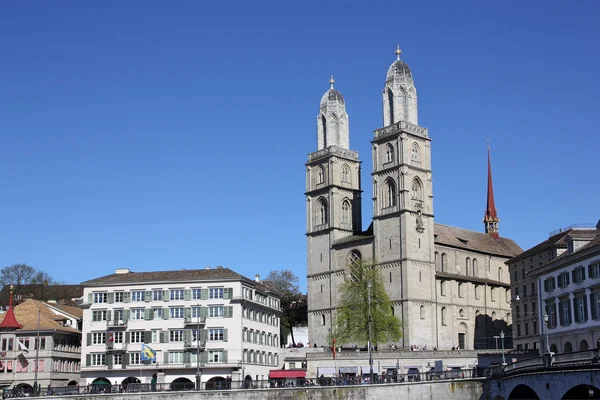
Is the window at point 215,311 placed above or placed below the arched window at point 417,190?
below

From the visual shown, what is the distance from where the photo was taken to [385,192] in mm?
125562

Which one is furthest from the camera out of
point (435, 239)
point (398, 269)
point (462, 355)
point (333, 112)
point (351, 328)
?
point (333, 112)

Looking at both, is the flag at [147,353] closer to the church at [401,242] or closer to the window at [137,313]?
the window at [137,313]

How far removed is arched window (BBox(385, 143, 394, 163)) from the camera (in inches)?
4953

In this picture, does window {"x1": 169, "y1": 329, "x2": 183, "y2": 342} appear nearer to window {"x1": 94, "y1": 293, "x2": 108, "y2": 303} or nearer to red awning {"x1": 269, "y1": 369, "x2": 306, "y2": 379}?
window {"x1": 94, "y1": 293, "x2": 108, "y2": 303}

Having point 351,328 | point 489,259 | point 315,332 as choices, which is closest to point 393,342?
point 351,328

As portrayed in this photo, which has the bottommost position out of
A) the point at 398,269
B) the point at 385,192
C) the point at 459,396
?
the point at 459,396

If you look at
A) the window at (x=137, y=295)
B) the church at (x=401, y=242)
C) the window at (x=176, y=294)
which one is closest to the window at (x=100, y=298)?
the window at (x=137, y=295)

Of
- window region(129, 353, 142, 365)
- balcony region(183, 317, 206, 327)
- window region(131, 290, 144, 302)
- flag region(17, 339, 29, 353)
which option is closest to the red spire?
flag region(17, 339, 29, 353)

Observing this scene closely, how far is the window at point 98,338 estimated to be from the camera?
101 m

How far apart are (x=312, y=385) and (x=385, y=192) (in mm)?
50321

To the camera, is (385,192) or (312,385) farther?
(385,192)

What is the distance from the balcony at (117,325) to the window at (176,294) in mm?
6007

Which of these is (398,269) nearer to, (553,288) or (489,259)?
(489,259)
